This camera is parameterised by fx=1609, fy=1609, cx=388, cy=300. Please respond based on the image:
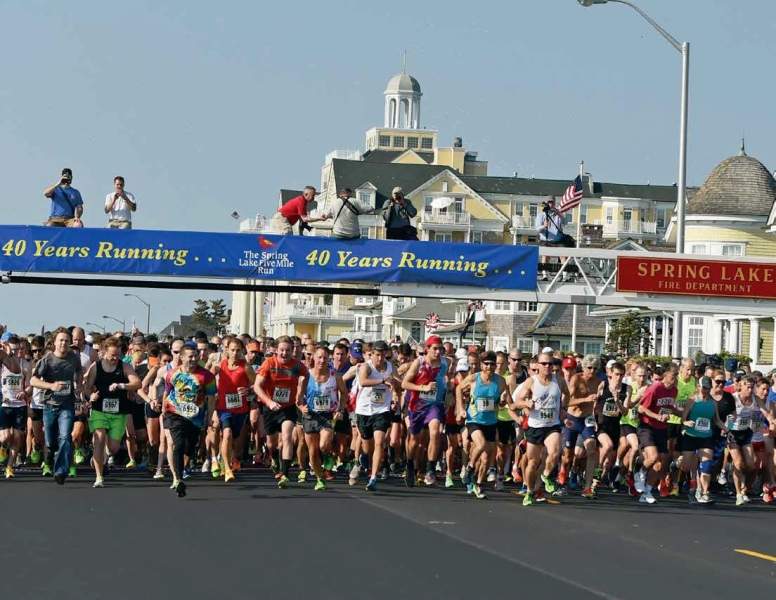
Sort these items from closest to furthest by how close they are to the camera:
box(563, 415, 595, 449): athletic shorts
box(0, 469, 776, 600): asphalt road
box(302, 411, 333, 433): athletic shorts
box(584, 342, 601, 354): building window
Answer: box(0, 469, 776, 600): asphalt road, box(302, 411, 333, 433): athletic shorts, box(563, 415, 595, 449): athletic shorts, box(584, 342, 601, 354): building window

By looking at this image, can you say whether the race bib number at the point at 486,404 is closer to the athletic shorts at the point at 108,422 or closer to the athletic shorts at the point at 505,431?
the athletic shorts at the point at 505,431

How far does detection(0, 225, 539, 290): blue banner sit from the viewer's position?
98.5 ft

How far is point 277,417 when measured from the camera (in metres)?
19.8

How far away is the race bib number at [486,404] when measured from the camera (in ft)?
62.3

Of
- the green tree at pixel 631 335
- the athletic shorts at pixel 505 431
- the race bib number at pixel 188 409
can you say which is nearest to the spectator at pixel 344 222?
the athletic shorts at pixel 505 431

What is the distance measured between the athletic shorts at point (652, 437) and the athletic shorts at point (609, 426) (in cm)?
39

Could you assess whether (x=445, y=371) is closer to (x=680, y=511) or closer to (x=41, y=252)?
(x=680, y=511)

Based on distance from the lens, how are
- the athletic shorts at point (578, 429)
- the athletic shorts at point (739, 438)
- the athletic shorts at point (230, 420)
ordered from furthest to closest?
1. the athletic shorts at point (739, 438)
2. the athletic shorts at point (578, 429)
3. the athletic shorts at point (230, 420)

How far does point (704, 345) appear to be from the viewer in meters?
60.1

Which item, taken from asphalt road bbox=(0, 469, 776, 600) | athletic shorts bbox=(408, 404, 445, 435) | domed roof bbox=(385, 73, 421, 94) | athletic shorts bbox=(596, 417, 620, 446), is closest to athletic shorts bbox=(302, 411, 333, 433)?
asphalt road bbox=(0, 469, 776, 600)

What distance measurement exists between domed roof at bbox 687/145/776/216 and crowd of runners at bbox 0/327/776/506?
39.4m

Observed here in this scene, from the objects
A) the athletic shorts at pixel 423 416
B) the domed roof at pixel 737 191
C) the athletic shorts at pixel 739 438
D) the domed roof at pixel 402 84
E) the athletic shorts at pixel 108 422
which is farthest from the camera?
the domed roof at pixel 402 84

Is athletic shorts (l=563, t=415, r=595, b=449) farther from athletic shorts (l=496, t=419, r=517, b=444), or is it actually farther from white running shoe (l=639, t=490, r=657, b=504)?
white running shoe (l=639, t=490, r=657, b=504)

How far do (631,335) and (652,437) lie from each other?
45759 mm
